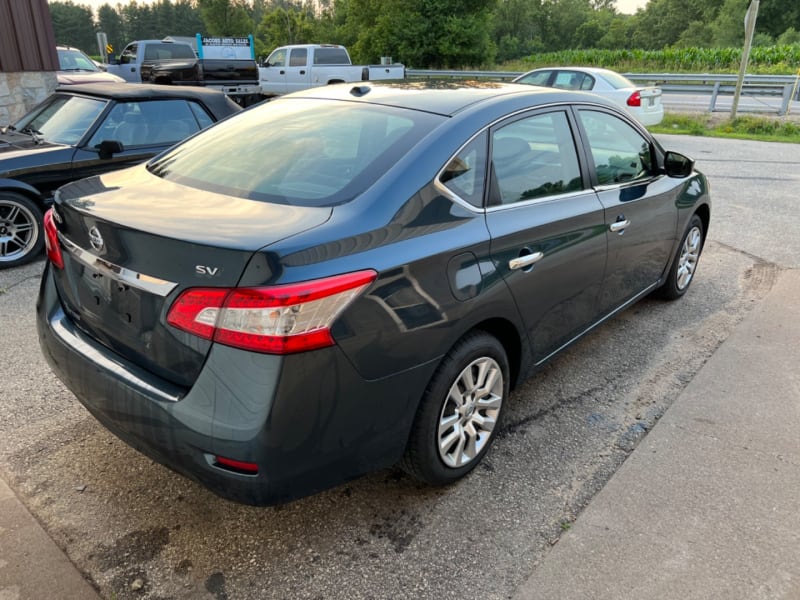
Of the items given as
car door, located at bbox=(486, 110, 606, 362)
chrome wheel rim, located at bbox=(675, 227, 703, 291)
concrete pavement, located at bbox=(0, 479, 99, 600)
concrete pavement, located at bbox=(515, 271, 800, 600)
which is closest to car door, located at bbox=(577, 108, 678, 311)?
car door, located at bbox=(486, 110, 606, 362)

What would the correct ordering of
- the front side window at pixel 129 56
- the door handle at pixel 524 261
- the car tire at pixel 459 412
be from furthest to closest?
1. the front side window at pixel 129 56
2. the door handle at pixel 524 261
3. the car tire at pixel 459 412

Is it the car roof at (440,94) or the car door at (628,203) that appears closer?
the car roof at (440,94)

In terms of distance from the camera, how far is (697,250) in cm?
511

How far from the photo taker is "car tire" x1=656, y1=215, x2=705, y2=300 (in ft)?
15.5

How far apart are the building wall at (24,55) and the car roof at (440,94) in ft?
28.2

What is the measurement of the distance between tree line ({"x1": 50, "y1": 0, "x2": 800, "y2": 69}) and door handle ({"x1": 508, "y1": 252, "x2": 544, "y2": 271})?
120 ft

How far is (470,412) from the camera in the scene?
274 centimetres

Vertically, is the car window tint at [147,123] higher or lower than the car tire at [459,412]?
higher

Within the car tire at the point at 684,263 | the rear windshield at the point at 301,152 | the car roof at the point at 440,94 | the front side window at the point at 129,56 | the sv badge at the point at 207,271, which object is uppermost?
the front side window at the point at 129,56

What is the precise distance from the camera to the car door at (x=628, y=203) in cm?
352

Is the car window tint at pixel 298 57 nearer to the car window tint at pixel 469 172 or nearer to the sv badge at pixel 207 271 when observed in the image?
the car window tint at pixel 469 172

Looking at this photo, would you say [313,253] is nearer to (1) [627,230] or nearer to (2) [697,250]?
(1) [627,230]

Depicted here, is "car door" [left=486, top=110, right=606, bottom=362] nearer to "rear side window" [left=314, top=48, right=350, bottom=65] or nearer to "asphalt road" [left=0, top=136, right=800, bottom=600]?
"asphalt road" [left=0, top=136, right=800, bottom=600]

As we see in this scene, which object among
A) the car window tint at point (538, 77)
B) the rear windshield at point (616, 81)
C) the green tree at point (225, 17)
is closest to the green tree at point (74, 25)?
the green tree at point (225, 17)
